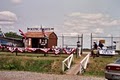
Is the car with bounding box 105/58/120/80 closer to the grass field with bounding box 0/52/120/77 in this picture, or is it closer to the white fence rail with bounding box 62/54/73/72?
the grass field with bounding box 0/52/120/77

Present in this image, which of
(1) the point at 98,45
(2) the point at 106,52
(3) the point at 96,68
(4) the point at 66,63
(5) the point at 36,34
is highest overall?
(5) the point at 36,34

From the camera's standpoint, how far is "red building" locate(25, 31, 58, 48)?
43.4 metres

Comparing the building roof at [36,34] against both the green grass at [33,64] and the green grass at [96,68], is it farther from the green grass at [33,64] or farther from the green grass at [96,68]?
the green grass at [96,68]

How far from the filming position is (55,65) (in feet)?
83.5

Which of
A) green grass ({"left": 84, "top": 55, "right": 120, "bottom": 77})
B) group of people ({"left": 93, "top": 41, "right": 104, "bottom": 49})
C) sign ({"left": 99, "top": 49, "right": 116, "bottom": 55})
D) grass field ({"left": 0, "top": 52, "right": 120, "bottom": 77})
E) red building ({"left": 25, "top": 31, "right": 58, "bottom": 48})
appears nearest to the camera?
green grass ({"left": 84, "top": 55, "right": 120, "bottom": 77})

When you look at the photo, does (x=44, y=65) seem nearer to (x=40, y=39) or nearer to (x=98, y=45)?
(x=98, y=45)

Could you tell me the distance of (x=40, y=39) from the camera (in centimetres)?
4512

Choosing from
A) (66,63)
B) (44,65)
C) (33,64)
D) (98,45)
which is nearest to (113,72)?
(66,63)

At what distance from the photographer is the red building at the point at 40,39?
4341 centimetres

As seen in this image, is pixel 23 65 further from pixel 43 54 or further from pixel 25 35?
pixel 25 35

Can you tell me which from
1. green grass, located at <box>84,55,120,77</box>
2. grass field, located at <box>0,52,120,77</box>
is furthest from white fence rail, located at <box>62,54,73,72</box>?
green grass, located at <box>84,55,120,77</box>

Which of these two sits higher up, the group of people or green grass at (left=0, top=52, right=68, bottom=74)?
the group of people

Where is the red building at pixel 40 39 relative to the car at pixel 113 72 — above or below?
above

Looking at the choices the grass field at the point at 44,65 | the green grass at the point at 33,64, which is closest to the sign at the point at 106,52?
the grass field at the point at 44,65
